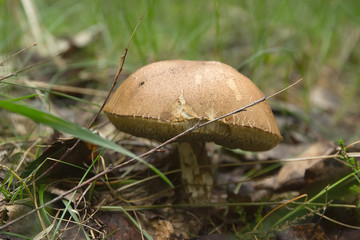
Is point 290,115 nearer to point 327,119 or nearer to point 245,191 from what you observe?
point 327,119

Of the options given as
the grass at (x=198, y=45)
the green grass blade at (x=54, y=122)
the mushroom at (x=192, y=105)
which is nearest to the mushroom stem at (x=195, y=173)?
the mushroom at (x=192, y=105)

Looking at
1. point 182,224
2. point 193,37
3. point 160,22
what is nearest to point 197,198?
point 182,224

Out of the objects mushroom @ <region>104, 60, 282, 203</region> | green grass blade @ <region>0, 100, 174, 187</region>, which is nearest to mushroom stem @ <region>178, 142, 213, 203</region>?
mushroom @ <region>104, 60, 282, 203</region>

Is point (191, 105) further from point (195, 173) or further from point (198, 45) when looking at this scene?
point (198, 45)

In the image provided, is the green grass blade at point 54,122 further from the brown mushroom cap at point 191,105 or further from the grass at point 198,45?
the grass at point 198,45

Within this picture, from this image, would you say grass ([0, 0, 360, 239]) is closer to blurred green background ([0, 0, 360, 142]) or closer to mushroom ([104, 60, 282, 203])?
blurred green background ([0, 0, 360, 142])

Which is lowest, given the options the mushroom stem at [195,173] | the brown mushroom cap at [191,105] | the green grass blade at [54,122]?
the mushroom stem at [195,173]
